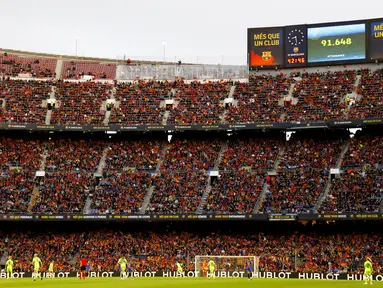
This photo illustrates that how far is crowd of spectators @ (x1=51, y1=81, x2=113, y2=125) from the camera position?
254ft

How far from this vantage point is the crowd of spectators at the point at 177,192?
226 ft

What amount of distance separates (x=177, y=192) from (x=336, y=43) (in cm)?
2649

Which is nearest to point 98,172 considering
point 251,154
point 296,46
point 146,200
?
point 146,200

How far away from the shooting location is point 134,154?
76.6 metres

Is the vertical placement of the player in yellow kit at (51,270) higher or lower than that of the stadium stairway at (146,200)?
lower

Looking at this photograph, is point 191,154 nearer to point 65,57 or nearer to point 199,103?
point 199,103

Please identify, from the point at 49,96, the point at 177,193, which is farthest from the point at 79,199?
the point at 49,96

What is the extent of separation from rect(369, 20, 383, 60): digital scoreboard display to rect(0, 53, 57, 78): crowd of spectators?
3943 cm

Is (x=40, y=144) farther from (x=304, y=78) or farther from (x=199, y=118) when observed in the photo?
(x=304, y=78)

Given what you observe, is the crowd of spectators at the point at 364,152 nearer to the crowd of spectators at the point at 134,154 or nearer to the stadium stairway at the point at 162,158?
the stadium stairway at the point at 162,158

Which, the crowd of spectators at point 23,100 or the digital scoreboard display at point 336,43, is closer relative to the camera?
the crowd of spectators at point 23,100

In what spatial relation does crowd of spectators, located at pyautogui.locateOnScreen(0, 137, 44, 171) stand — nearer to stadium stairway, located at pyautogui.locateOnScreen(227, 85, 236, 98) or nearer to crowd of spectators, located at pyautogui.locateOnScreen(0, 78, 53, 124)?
crowd of spectators, located at pyautogui.locateOnScreen(0, 78, 53, 124)

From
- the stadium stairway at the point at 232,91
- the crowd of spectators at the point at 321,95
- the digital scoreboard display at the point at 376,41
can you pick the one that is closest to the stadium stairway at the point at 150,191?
the stadium stairway at the point at 232,91

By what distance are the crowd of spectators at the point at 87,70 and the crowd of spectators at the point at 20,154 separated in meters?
12.7
